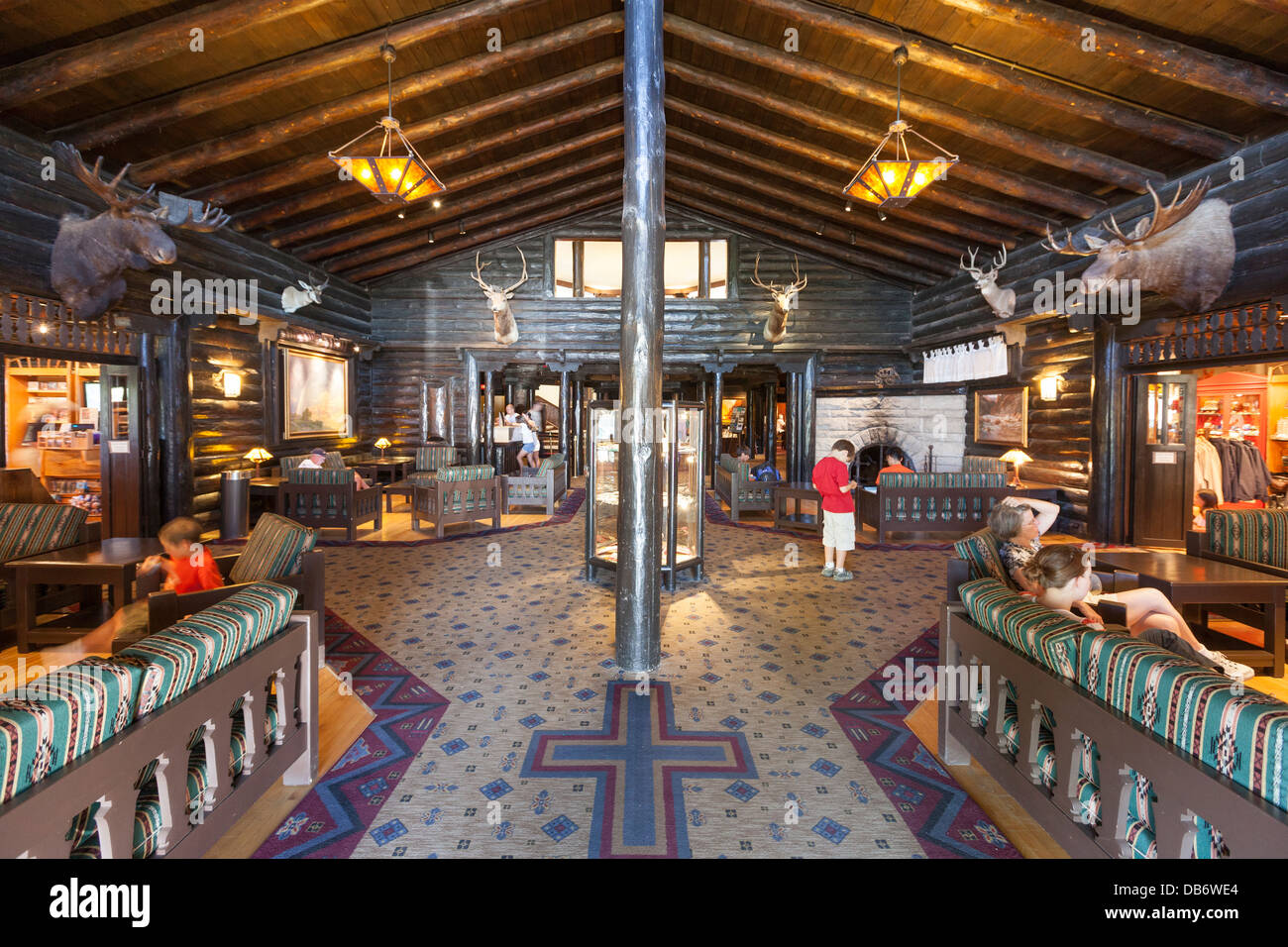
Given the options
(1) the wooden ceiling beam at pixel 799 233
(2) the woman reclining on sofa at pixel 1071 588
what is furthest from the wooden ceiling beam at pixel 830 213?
(2) the woman reclining on sofa at pixel 1071 588

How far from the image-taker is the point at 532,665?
4.63 m

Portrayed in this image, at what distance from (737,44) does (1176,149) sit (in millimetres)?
5438

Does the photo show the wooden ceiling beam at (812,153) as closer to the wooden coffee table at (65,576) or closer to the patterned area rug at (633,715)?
the patterned area rug at (633,715)

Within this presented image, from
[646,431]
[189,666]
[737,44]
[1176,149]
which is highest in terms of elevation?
[737,44]

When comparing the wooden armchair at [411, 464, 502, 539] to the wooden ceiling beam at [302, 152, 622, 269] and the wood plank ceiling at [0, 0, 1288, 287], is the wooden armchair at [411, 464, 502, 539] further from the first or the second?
the wooden ceiling beam at [302, 152, 622, 269]

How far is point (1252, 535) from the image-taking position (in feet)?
17.6

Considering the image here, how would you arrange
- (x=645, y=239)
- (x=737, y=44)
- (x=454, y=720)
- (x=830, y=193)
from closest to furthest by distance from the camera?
(x=454, y=720), (x=645, y=239), (x=737, y=44), (x=830, y=193)

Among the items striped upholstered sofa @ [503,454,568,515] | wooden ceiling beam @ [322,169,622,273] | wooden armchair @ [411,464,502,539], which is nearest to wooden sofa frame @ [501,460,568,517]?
striped upholstered sofa @ [503,454,568,515]

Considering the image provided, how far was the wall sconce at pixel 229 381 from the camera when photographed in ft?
32.6

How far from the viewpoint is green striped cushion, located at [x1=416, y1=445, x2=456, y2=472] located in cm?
1384

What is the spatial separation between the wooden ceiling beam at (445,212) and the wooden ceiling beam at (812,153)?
2.38m

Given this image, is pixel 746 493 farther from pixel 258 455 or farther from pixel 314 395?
pixel 314 395

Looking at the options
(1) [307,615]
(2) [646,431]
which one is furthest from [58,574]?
(2) [646,431]
